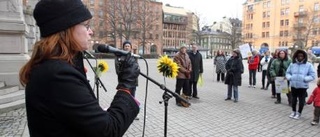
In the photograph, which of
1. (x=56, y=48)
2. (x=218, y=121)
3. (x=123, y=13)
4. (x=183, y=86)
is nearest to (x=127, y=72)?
(x=56, y=48)

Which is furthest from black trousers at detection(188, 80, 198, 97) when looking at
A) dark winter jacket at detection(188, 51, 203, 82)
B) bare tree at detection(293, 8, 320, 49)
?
bare tree at detection(293, 8, 320, 49)

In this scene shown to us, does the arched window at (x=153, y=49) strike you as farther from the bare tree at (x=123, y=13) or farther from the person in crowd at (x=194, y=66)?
the person in crowd at (x=194, y=66)

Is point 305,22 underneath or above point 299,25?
above

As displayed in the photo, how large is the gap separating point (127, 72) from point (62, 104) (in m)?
0.52

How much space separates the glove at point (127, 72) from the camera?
1.64 meters

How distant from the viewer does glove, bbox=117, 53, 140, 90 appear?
164 centimetres

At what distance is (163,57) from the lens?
443 centimetres

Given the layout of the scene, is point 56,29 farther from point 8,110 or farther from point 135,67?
point 8,110

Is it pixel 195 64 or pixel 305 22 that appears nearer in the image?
pixel 195 64

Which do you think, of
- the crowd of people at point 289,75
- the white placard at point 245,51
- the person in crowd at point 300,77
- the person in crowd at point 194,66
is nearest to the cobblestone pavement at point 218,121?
the crowd of people at point 289,75

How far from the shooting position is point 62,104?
1238 millimetres

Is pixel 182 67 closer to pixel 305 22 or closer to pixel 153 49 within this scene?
pixel 153 49

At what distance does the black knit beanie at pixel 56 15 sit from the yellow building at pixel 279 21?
242ft

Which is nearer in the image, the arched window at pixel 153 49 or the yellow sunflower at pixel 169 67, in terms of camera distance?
the yellow sunflower at pixel 169 67
